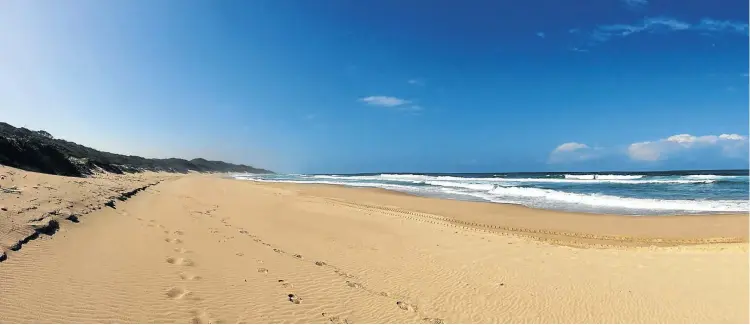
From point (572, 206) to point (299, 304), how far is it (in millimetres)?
21747

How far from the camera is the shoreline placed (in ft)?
44.1

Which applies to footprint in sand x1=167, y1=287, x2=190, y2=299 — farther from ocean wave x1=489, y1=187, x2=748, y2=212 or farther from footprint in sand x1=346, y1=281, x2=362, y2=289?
ocean wave x1=489, y1=187, x2=748, y2=212

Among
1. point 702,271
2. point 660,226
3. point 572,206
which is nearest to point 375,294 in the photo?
point 702,271

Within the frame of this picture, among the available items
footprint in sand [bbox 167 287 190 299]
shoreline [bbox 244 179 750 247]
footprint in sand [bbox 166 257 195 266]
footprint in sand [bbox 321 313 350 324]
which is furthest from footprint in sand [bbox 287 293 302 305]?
shoreline [bbox 244 179 750 247]

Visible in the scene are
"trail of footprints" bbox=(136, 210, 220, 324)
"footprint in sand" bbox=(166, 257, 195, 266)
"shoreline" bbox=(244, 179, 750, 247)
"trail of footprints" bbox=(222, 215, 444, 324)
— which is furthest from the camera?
"shoreline" bbox=(244, 179, 750, 247)

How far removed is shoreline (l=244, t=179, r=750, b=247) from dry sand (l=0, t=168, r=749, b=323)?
1.54 ft

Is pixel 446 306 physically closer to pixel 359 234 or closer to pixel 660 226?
pixel 359 234

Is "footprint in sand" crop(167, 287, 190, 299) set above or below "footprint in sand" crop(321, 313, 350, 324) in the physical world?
above

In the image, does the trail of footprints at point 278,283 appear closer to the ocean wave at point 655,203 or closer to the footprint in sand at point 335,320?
the footprint in sand at point 335,320

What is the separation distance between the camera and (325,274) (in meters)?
7.48

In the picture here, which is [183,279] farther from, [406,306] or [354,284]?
[406,306]

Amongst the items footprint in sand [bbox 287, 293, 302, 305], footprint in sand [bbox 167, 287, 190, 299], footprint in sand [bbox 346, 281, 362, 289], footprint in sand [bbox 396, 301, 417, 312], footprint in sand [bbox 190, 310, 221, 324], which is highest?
footprint in sand [bbox 167, 287, 190, 299]

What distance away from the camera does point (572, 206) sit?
916 inches

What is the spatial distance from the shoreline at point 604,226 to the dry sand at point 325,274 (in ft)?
1.54
